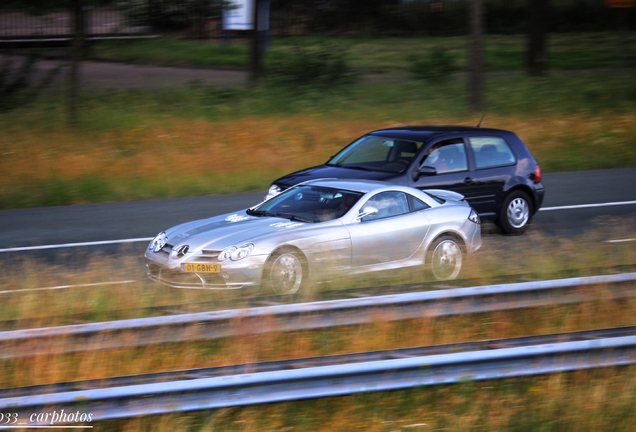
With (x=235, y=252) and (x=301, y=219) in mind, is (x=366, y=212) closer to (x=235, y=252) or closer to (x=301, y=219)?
(x=301, y=219)

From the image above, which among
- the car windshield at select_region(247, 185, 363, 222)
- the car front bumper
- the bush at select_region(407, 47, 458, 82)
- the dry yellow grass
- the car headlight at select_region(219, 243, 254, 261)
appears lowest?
the dry yellow grass

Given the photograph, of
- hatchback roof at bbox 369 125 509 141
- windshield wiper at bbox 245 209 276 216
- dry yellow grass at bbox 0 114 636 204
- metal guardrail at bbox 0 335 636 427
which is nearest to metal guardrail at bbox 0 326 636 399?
metal guardrail at bbox 0 335 636 427

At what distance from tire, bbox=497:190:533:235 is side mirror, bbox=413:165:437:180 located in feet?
4.77

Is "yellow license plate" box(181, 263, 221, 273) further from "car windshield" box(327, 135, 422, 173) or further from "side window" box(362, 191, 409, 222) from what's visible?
"car windshield" box(327, 135, 422, 173)

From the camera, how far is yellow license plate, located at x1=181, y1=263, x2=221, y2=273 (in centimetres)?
852

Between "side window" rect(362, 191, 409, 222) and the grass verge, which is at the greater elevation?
"side window" rect(362, 191, 409, 222)

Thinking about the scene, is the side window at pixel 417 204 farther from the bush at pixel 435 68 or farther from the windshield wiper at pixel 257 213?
the bush at pixel 435 68

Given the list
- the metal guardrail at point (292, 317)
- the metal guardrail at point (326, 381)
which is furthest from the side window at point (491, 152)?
the metal guardrail at point (326, 381)

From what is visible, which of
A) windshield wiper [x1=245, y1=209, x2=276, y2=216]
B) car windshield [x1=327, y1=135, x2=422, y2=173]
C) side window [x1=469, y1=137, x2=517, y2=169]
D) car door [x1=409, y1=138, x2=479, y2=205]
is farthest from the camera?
side window [x1=469, y1=137, x2=517, y2=169]

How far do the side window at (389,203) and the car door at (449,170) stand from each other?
7.16 ft

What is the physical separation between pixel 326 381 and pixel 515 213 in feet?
28.0

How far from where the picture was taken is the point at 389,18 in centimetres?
4541

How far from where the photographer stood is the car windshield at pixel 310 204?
9.49 m

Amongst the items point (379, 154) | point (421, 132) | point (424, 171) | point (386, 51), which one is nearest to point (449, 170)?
point (424, 171)
